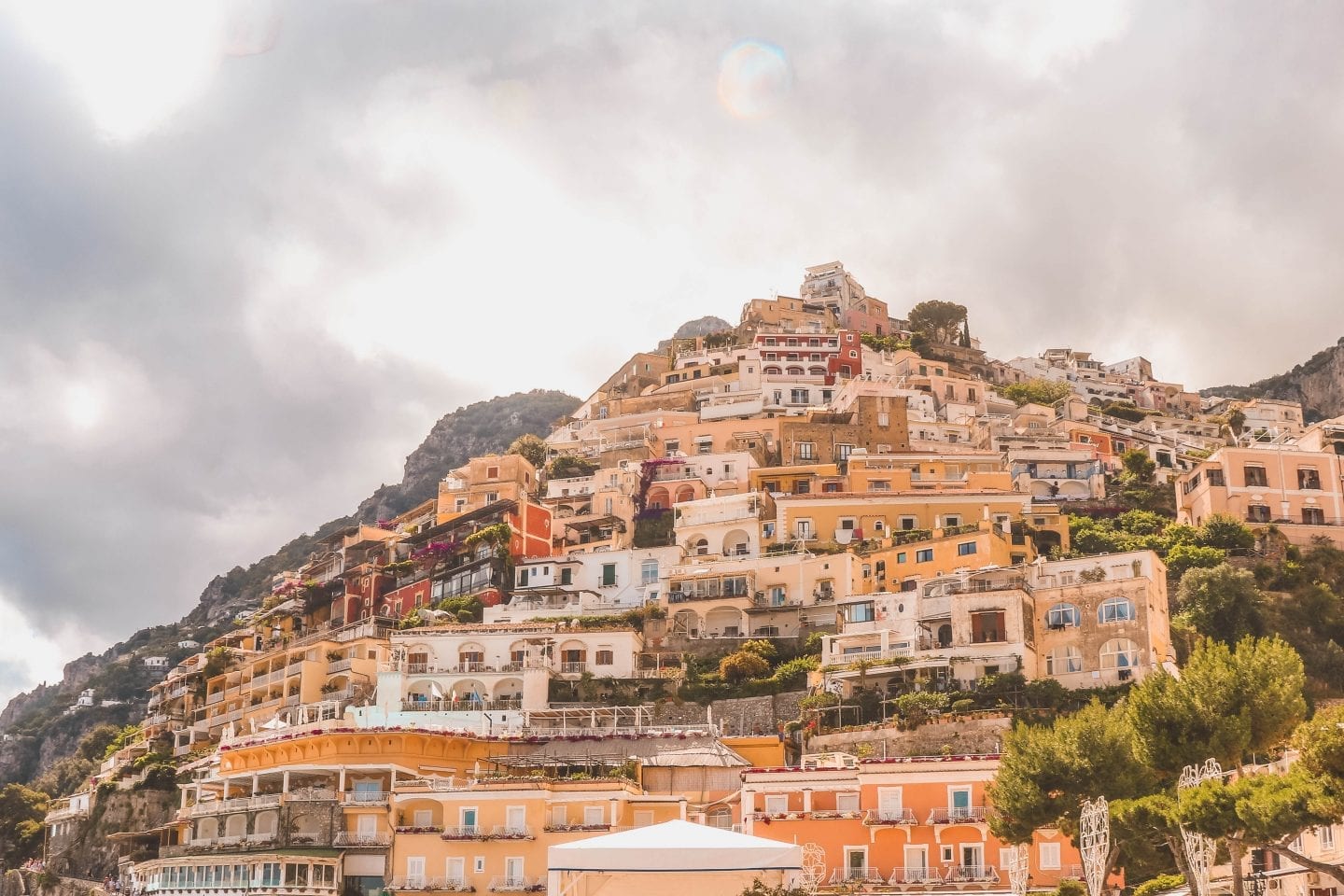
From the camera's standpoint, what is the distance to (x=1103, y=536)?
72.6m

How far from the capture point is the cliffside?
131875 millimetres

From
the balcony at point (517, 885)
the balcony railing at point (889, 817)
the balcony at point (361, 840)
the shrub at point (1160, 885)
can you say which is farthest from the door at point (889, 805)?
the balcony at point (361, 840)

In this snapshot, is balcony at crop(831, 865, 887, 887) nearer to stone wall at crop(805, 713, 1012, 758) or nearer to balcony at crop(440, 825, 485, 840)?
stone wall at crop(805, 713, 1012, 758)

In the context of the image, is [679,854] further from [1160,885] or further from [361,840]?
[361,840]

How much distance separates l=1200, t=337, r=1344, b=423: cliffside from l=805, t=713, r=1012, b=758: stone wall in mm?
91860

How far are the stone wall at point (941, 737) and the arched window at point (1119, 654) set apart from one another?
17.8ft

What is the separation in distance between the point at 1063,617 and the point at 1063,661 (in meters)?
1.64

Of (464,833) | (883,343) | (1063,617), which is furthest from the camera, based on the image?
(883,343)

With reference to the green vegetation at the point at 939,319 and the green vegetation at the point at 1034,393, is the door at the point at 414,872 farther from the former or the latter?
the green vegetation at the point at 939,319

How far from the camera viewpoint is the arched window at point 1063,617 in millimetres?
55406

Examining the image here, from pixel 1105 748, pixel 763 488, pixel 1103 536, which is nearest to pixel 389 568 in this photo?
pixel 763 488

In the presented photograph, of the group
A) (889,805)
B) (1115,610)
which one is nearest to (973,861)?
(889,805)

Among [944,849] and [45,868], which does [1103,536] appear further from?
[45,868]

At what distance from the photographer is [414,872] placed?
155 feet
